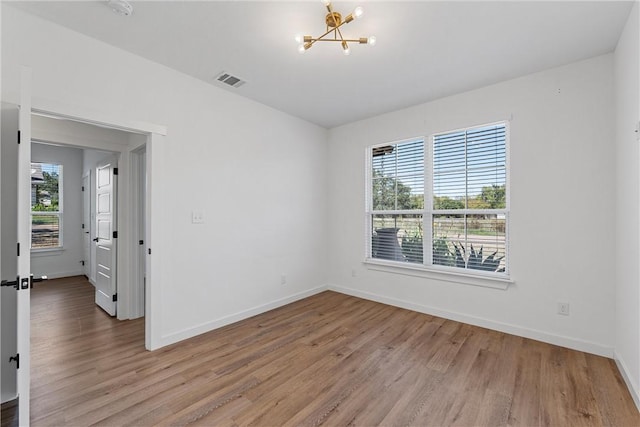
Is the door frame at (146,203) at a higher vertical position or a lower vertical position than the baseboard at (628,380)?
higher

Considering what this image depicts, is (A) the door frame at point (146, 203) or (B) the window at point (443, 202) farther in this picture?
(B) the window at point (443, 202)

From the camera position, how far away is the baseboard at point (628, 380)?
1935 mm

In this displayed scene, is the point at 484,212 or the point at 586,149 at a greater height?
the point at 586,149

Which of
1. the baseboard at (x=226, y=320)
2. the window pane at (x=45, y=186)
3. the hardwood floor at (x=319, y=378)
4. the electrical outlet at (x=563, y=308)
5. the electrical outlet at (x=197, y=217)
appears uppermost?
the window pane at (x=45, y=186)

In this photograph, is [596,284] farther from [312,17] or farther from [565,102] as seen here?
[312,17]

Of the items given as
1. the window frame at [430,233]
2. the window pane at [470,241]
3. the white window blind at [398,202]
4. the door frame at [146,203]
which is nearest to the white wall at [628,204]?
the window frame at [430,233]

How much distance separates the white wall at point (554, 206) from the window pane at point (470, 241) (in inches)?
6.4

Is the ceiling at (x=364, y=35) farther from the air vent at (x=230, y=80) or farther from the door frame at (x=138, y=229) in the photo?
the door frame at (x=138, y=229)

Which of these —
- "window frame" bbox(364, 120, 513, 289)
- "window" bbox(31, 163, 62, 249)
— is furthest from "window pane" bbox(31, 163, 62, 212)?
"window frame" bbox(364, 120, 513, 289)

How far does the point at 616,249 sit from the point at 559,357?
1.11m

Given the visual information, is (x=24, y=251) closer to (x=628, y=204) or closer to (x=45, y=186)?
(x=628, y=204)

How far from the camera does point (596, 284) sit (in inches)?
104

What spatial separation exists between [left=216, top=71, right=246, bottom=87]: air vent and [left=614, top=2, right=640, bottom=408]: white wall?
333 cm

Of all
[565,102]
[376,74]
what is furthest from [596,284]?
[376,74]
